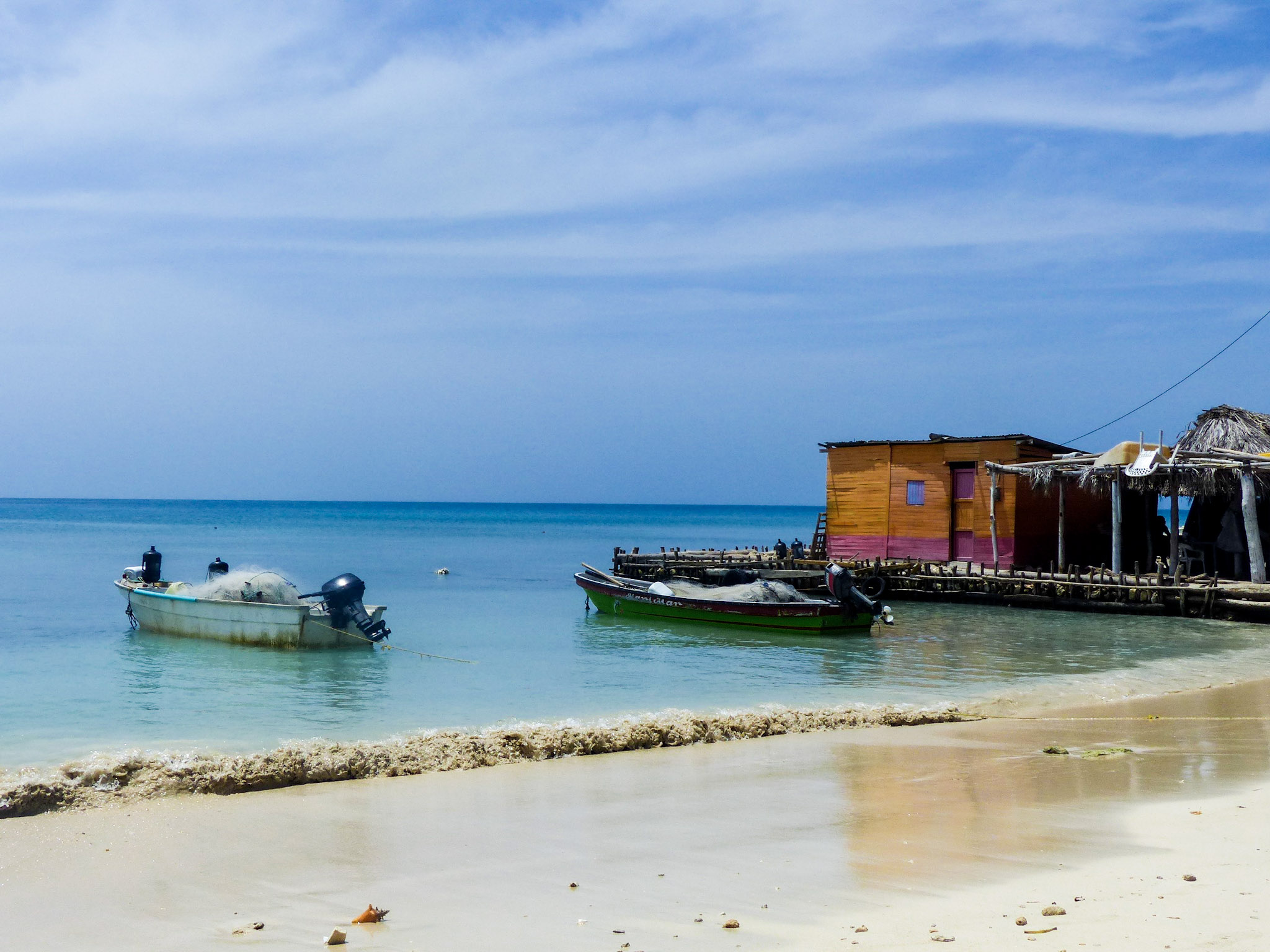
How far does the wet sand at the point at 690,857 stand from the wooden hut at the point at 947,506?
21.1 metres

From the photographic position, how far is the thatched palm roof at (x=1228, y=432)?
1106 inches

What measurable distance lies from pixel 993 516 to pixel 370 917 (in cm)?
2762

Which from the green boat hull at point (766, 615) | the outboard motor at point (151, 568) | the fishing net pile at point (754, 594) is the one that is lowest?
the green boat hull at point (766, 615)

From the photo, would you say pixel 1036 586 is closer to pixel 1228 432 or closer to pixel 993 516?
pixel 993 516

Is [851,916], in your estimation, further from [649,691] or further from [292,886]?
[649,691]

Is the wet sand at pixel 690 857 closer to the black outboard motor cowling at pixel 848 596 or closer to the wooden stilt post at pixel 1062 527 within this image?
the black outboard motor cowling at pixel 848 596

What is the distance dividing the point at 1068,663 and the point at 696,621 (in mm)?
9140

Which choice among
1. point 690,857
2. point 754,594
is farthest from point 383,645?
point 690,857

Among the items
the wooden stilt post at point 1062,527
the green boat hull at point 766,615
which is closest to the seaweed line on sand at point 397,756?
the green boat hull at point 766,615

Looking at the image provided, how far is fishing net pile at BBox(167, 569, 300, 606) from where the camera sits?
21156mm

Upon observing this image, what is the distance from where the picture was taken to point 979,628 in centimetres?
2588

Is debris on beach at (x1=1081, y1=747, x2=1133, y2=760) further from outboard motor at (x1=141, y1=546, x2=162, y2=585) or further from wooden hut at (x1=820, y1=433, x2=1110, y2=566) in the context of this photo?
outboard motor at (x1=141, y1=546, x2=162, y2=585)

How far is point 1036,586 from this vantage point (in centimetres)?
2916

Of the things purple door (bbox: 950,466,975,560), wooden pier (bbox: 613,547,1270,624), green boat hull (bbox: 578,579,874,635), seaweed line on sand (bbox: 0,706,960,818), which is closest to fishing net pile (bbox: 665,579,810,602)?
green boat hull (bbox: 578,579,874,635)
